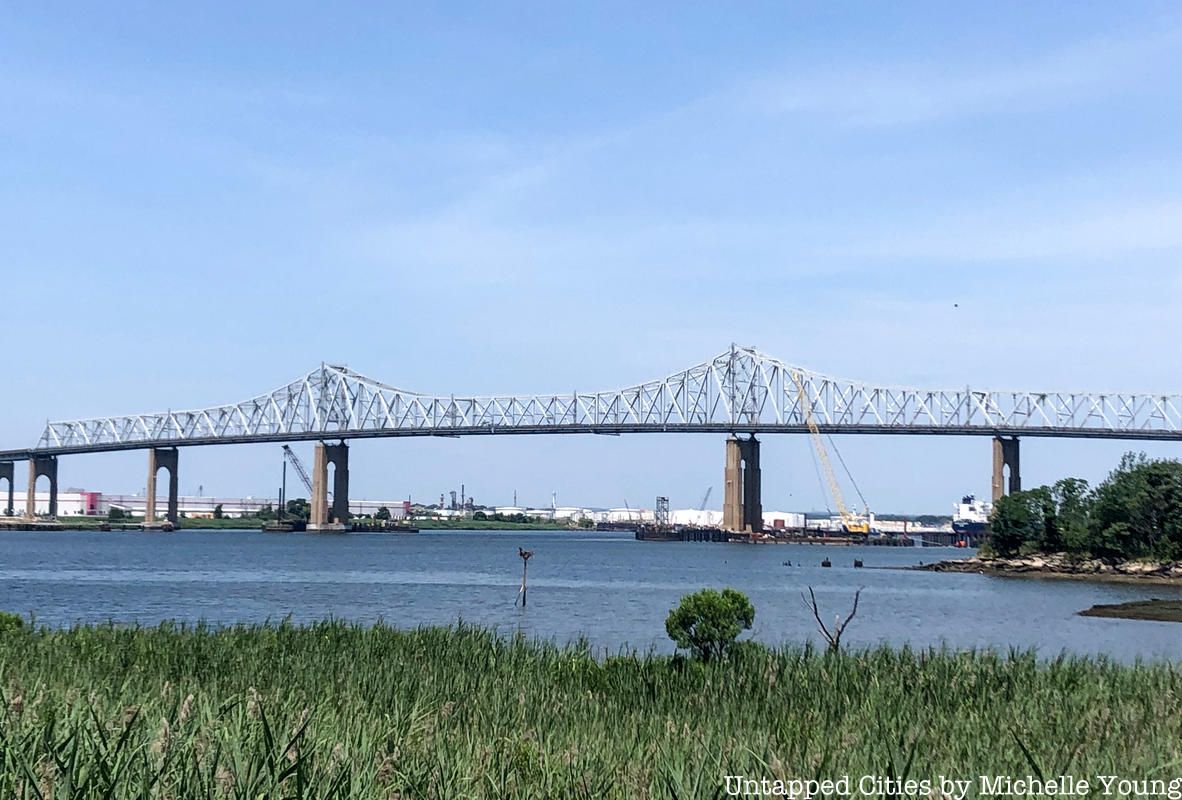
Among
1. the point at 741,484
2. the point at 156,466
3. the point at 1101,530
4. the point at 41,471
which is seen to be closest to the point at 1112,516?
the point at 1101,530

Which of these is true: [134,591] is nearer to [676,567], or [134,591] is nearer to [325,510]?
[676,567]

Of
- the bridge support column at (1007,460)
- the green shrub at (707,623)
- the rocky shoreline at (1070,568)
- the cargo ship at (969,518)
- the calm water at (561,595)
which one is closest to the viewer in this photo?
the green shrub at (707,623)

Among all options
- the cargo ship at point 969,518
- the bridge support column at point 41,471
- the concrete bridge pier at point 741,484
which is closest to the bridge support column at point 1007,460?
the concrete bridge pier at point 741,484

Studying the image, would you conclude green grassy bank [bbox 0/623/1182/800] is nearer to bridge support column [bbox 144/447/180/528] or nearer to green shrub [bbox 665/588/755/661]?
green shrub [bbox 665/588/755/661]

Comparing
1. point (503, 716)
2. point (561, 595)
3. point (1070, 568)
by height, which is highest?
point (503, 716)

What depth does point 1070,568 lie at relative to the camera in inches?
2889

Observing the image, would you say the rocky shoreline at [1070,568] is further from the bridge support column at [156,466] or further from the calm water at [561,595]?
the bridge support column at [156,466]

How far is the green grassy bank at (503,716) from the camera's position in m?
7.14

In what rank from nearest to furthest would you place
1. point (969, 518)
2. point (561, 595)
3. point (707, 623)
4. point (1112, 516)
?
point (707, 623), point (561, 595), point (1112, 516), point (969, 518)

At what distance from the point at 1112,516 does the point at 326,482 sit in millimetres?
83477

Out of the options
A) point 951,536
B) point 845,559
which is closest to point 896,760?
point 845,559

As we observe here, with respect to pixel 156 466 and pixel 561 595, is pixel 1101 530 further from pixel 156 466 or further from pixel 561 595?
pixel 156 466

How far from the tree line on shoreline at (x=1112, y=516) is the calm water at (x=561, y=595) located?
5.41 meters

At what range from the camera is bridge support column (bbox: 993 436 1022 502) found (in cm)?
11450
